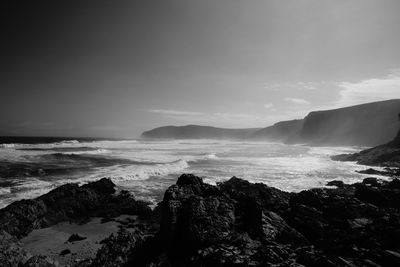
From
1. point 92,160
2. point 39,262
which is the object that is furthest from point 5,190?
point 92,160

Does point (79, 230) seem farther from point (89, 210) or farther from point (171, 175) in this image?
point (171, 175)

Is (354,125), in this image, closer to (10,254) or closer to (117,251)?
(117,251)

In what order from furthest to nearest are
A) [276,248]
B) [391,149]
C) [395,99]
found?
[395,99]
[391,149]
[276,248]

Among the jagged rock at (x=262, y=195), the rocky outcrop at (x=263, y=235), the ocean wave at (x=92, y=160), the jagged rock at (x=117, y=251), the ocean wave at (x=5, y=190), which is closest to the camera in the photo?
the rocky outcrop at (x=263, y=235)

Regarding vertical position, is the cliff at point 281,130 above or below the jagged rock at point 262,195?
above

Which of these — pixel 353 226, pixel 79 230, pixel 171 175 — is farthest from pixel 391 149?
pixel 79 230

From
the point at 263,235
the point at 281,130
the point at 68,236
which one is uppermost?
the point at 281,130

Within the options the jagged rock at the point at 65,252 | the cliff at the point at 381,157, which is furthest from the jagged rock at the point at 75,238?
the cliff at the point at 381,157

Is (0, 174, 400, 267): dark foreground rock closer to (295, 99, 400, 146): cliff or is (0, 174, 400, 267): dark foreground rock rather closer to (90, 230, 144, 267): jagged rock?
(90, 230, 144, 267): jagged rock

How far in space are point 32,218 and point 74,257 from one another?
3882 mm

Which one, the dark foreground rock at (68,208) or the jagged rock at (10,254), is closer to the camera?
the jagged rock at (10,254)

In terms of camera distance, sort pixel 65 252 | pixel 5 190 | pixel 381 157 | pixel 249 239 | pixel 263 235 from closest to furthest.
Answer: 1. pixel 249 239
2. pixel 263 235
3. pixel 65 252
4. pixel 5 190
5. pixel 381 157

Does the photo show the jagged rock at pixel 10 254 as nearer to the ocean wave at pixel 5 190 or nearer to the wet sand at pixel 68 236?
the wet sand at pixel 68 236

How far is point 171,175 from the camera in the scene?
21531 millimetres
